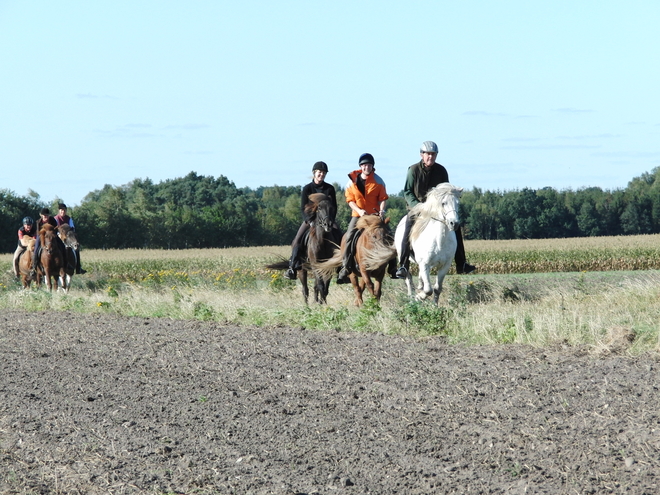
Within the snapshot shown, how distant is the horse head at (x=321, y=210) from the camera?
1377cm

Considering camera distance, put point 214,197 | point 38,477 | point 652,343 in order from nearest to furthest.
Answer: point 38,477 < point 652,343 < point 214,197

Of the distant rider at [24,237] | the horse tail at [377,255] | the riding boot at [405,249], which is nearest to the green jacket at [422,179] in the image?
the riding boot at [405,249]

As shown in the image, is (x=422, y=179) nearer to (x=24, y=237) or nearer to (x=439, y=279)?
(x=439, y=279)

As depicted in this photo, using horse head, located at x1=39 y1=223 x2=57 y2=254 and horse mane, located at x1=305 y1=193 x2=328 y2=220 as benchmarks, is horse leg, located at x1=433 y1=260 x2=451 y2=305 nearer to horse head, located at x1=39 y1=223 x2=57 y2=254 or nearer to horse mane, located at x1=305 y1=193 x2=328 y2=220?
horse mane, located at x1=305 y1=193 x2=328 y2=220

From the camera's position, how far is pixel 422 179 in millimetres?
12578

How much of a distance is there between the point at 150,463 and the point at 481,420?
238 centimetres

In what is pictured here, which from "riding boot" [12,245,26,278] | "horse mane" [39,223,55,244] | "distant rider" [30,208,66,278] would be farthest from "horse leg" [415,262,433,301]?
"riding boot" [12,245,26,278]

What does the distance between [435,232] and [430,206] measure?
41cm

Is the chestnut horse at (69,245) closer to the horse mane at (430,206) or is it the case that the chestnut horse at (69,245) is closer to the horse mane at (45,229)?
the horse mane at (45,229)

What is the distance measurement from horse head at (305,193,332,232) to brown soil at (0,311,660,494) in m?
4.67

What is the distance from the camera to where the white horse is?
11.8m

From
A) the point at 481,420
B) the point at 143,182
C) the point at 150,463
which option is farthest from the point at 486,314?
the point at 143,182

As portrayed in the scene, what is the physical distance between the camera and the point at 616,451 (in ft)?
17.1

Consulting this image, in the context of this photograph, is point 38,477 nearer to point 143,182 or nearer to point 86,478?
point 86,478
